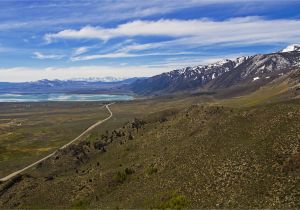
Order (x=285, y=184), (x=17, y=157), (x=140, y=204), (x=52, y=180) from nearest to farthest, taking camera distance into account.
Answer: (x=285, y=184)
(x=140, y=204)
(x=52, y=180)
(x=17, y=157)

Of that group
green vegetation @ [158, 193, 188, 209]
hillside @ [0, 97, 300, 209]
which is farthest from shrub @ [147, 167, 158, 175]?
green vegetation @ [158, 193, 188, 209]

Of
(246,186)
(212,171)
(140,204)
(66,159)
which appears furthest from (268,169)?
(66,159)

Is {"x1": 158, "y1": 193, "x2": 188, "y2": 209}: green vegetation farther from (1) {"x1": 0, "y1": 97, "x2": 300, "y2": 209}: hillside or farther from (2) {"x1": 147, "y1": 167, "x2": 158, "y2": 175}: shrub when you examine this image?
(2) {"x1": 147, "y1": 167, "x2": 158, "y2": 175}: shrub

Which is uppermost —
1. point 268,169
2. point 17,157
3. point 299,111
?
point 299,111

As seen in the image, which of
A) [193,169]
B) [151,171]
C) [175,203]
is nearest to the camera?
[175,203]

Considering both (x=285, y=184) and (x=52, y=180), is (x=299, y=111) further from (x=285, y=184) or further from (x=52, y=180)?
(x=52, y=180)

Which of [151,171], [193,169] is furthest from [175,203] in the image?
[151,171]

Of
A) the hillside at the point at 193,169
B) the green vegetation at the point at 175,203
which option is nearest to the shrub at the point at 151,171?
the hillside at the point at 193,169

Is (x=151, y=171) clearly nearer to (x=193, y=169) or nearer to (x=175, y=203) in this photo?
(x=193, y=169)
